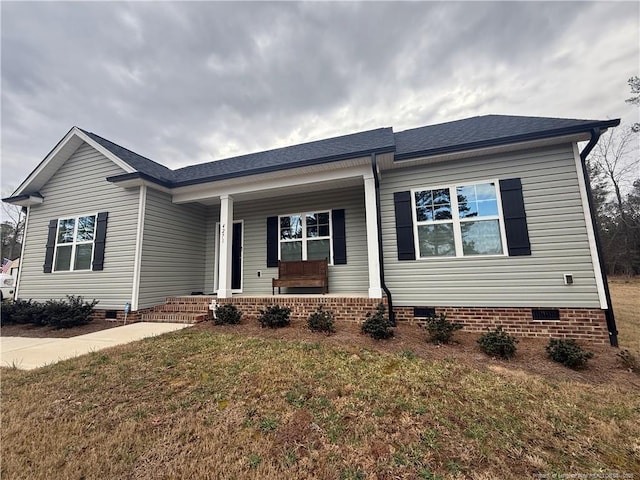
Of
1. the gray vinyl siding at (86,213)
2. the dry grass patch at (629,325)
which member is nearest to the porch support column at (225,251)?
the gray vinyl siding at (86,213)

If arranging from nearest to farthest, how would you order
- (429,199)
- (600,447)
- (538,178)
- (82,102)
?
(600,447) → (538,178) → (429,199) → (82,102)

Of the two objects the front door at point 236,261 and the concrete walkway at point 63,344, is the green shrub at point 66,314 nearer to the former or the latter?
the concrete walkway at point 63,344

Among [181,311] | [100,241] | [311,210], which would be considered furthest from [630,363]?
[100,241]

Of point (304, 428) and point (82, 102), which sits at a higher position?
point (82, 102)

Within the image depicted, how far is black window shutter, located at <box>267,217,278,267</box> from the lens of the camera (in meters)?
7.46

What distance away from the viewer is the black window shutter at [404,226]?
18.3 feet

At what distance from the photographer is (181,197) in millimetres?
7199

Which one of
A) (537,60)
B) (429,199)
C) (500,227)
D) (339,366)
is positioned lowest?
(339,366)

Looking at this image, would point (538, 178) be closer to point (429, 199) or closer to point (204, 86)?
point (429, 199)

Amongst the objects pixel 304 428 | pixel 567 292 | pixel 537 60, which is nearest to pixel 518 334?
pixel 567 292

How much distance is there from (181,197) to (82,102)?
5.93 meters

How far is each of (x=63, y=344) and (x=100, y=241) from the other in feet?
9.78

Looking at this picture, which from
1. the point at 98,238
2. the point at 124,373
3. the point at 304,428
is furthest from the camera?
the point at 98,238

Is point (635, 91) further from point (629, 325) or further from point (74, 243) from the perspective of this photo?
point (74, 243)
